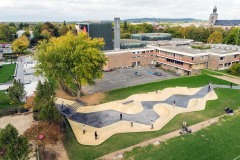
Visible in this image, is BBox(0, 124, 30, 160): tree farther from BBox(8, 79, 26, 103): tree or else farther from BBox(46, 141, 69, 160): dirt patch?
BBox(8, 79, 26, 103): tree

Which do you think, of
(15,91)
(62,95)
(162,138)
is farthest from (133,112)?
(15,91)

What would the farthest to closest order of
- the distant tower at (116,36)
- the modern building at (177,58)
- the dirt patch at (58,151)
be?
1. the distant tower at (116,36)
2. the modern building at (177,58)
3. the dirt patch at (58,151)

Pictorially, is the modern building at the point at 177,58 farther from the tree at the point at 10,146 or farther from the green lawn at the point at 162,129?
the tree at the point at 10,146

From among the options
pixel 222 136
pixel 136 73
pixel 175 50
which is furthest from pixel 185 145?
pixel 175 50

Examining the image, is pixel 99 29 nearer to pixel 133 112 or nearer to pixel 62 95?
pixel 62 95

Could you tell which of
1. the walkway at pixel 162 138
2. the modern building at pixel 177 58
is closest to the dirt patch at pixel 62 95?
the modern building at pixel 177 58

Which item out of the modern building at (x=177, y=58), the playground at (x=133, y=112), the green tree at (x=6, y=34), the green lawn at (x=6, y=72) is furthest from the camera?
the green tree at (x=6, y=34)

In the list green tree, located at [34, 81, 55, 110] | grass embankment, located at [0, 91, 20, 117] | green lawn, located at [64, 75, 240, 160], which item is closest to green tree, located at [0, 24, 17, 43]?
grass embankment, located at [0, 91, 20, 117]
